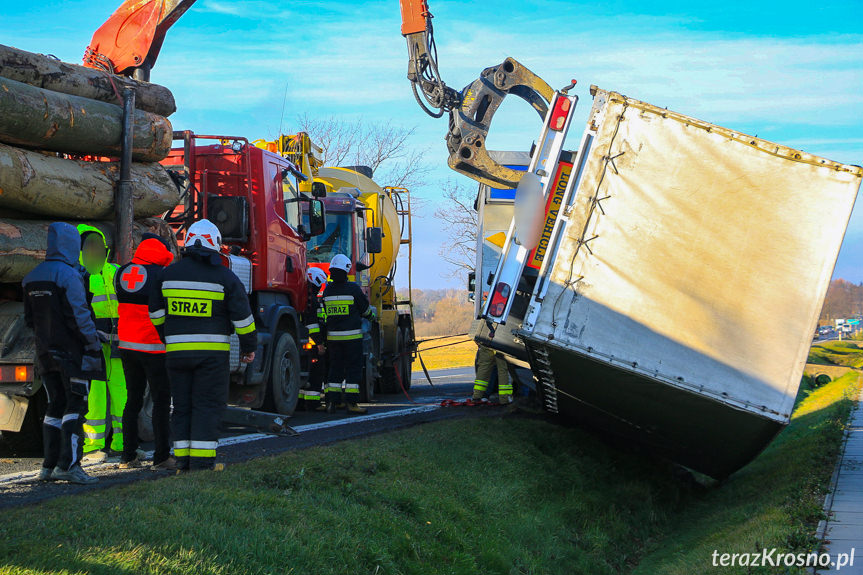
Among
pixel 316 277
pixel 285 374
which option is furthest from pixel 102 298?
pixel 316 277

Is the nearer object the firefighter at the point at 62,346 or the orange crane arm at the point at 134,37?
the firefighter at the point at 62,346

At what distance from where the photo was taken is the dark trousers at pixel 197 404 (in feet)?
20.9

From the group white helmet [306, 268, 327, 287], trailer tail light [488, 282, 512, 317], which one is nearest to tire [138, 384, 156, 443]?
trailer tail light [488, 282, 512, 317]

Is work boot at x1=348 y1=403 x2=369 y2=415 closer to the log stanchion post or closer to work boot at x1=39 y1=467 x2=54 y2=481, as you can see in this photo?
the log stanchion post

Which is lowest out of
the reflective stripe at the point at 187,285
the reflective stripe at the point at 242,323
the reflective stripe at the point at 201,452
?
the reflective stripe at the point at 201,452

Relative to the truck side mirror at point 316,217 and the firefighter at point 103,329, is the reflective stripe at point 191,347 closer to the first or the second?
the firefighter at point 103,329

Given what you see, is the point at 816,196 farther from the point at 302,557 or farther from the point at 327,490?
the point at 302,557

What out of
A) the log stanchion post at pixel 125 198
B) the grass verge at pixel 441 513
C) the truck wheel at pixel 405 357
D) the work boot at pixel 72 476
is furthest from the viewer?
the truck wheel at pixel 405 357

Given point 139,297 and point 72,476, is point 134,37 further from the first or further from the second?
point 72,476

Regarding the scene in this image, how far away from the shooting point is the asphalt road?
599 centimetres

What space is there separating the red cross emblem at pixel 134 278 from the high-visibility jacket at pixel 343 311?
14.5 feet

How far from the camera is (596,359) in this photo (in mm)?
7148

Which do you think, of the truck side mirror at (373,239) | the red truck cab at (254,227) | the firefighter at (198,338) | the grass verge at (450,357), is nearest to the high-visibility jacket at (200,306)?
the firefighter at (198,338)

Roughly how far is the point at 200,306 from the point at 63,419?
1270 mm
